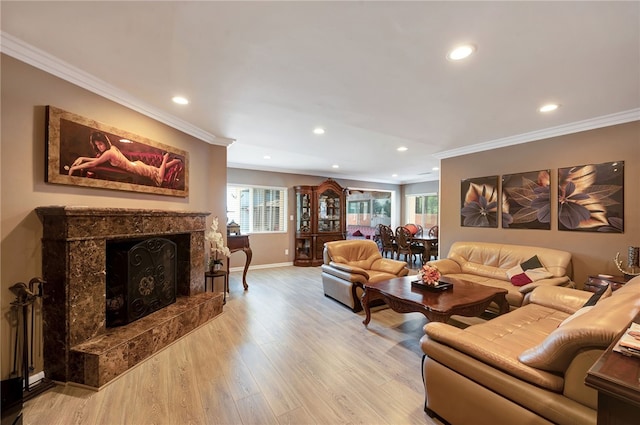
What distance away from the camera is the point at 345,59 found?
6.52 feet

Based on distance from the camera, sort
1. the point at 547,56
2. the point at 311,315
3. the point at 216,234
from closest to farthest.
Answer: the point at 547,56
the point at 311,315
the point at 216,234

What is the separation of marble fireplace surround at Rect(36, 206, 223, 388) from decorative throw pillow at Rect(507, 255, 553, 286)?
13.3ft

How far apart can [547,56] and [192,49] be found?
2553 mm

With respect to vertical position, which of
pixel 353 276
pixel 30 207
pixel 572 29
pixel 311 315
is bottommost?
pixel 311 315

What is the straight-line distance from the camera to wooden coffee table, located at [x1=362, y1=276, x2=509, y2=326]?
2.42 metres

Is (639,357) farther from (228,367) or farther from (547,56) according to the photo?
(228,367)

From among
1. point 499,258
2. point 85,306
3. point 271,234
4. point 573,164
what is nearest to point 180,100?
point 85,306

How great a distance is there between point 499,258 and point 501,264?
94mm

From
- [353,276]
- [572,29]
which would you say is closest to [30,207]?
[353,276]

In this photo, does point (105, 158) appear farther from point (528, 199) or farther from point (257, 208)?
point (528, 199)

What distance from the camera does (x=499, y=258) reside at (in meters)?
Answer: 3.92

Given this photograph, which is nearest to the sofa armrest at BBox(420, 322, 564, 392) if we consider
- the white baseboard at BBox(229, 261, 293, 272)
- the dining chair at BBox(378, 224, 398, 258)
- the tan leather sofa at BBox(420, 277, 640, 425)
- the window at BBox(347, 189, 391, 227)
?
the tan leather sofa at BBox(420, 277, 640, 425)

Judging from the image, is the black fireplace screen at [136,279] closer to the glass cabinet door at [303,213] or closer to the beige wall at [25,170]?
the beige wall at [25,170]

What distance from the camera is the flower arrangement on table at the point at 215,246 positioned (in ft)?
12.7
